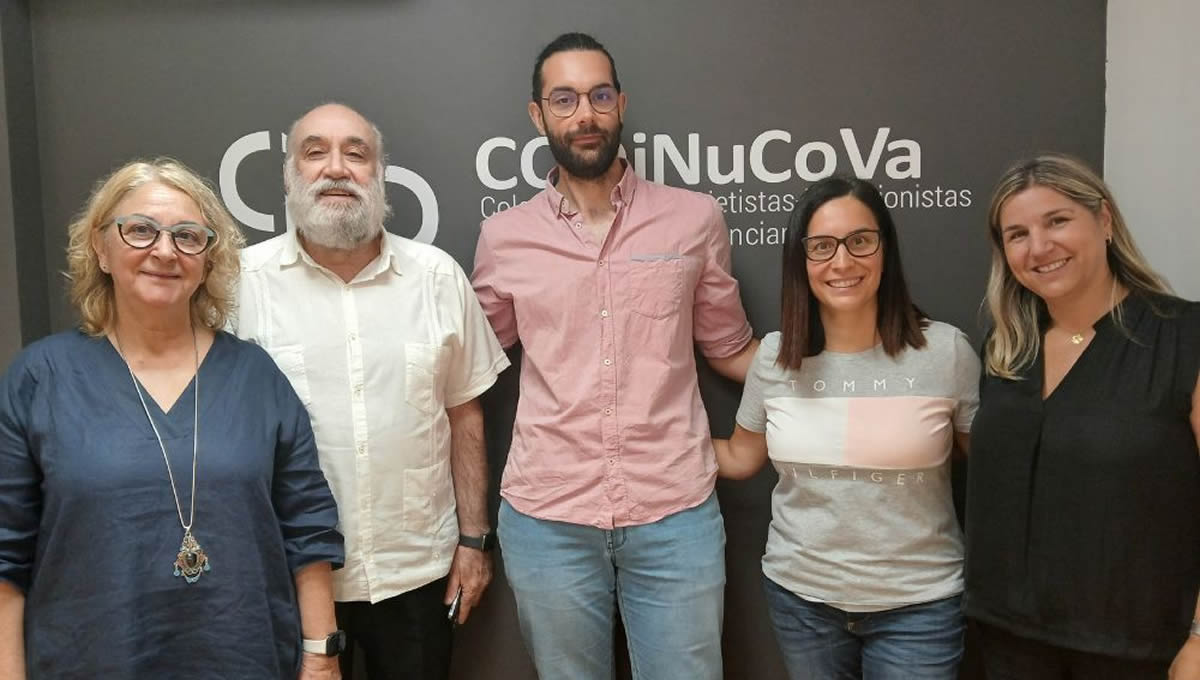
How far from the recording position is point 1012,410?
5.90ft

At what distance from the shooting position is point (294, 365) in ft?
6.81

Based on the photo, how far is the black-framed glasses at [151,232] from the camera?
1743mm

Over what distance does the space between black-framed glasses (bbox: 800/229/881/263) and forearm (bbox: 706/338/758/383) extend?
1.70 feet

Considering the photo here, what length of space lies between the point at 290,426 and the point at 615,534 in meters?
0.88

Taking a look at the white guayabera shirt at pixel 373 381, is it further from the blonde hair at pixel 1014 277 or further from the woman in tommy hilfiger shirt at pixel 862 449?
the blonde hair at pixel 1014 277

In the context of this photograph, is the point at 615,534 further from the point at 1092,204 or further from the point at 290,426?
the point at 1092,204

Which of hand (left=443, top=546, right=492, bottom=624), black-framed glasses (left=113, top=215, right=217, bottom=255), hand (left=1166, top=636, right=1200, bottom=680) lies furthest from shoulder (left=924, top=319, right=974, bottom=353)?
black-framed glasses (left=113, top=215, right=217, bottom=255)

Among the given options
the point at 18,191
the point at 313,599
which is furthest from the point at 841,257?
the point at 18,191

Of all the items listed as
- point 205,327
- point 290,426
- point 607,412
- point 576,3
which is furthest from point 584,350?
point 576,3

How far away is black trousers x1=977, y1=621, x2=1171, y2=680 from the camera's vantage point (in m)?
1.69

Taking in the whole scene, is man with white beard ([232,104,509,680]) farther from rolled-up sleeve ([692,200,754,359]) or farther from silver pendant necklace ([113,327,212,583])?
rolled-up sleeve ([692,200,754,359])

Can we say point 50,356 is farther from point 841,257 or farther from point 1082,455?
point 1082,455

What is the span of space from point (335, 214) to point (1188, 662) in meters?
2.14

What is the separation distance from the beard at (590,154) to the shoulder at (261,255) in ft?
2.53
